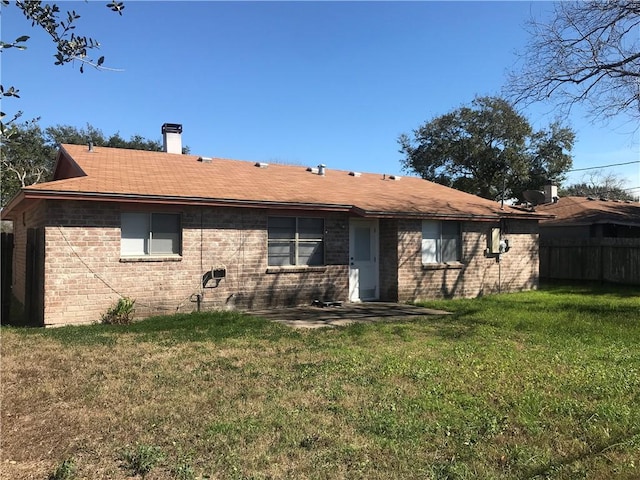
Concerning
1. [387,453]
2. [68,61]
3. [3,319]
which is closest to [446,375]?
[387,453]

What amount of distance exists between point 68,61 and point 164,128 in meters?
14.4

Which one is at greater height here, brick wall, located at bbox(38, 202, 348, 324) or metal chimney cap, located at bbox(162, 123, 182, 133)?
metal chimney cap, located at bbox(162, 123, 182, 133)

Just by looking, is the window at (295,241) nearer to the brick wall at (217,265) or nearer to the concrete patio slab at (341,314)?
the brick wall at (217,265)

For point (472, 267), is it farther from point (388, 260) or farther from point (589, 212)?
point (589, 212)

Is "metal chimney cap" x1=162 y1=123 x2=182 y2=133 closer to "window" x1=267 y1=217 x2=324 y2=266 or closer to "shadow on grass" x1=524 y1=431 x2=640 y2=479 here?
"window" x1=267 y1=217 x2=324 y2=266

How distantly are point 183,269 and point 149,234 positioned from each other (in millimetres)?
1102

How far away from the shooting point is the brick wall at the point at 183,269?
1029 cm

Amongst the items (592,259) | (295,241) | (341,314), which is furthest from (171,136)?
(592,259)

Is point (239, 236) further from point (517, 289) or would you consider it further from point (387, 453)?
point (517, 289)

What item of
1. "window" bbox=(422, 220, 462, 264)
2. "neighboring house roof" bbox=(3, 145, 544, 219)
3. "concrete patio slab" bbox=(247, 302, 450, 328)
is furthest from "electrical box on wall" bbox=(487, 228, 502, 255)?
"concrete patio slab" bbox=(247, 302, 450, 328)

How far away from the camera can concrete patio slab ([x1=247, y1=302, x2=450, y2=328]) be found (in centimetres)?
1091

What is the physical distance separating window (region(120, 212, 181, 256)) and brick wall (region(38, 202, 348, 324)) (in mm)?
199

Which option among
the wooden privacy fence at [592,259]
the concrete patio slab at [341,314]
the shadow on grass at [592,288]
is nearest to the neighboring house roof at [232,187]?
the concrete patio slab at [341,314]

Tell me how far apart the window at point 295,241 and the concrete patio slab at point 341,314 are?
4.31 ft
